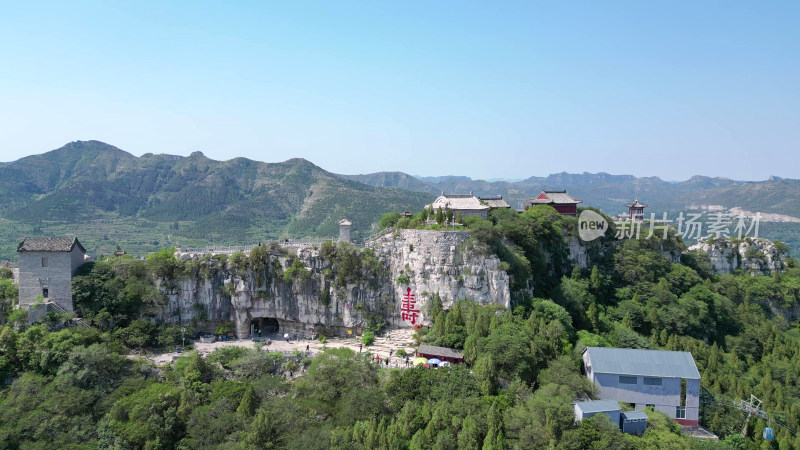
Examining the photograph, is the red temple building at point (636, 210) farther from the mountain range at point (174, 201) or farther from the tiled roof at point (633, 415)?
the tiled roof at point (633, 415)

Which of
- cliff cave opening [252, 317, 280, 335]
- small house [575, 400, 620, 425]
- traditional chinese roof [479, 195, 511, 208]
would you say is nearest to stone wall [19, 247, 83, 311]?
cliff cave opening [252, 317, 280, 335]

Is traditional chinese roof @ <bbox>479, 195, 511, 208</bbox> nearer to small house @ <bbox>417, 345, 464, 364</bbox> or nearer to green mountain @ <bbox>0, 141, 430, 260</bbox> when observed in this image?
small house @ <bbox>417, 345, 464, 364</bbox>

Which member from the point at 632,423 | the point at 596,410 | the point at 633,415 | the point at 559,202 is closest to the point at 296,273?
the point at 596,410

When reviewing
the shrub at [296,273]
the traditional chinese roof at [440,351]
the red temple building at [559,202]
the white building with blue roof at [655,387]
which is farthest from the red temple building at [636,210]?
the shrub at [296,273]

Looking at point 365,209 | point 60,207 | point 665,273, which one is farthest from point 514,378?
point 60,207

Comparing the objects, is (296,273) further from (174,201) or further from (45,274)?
(174,201)

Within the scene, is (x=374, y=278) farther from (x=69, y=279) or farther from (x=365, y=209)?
(x=365, y=209)
